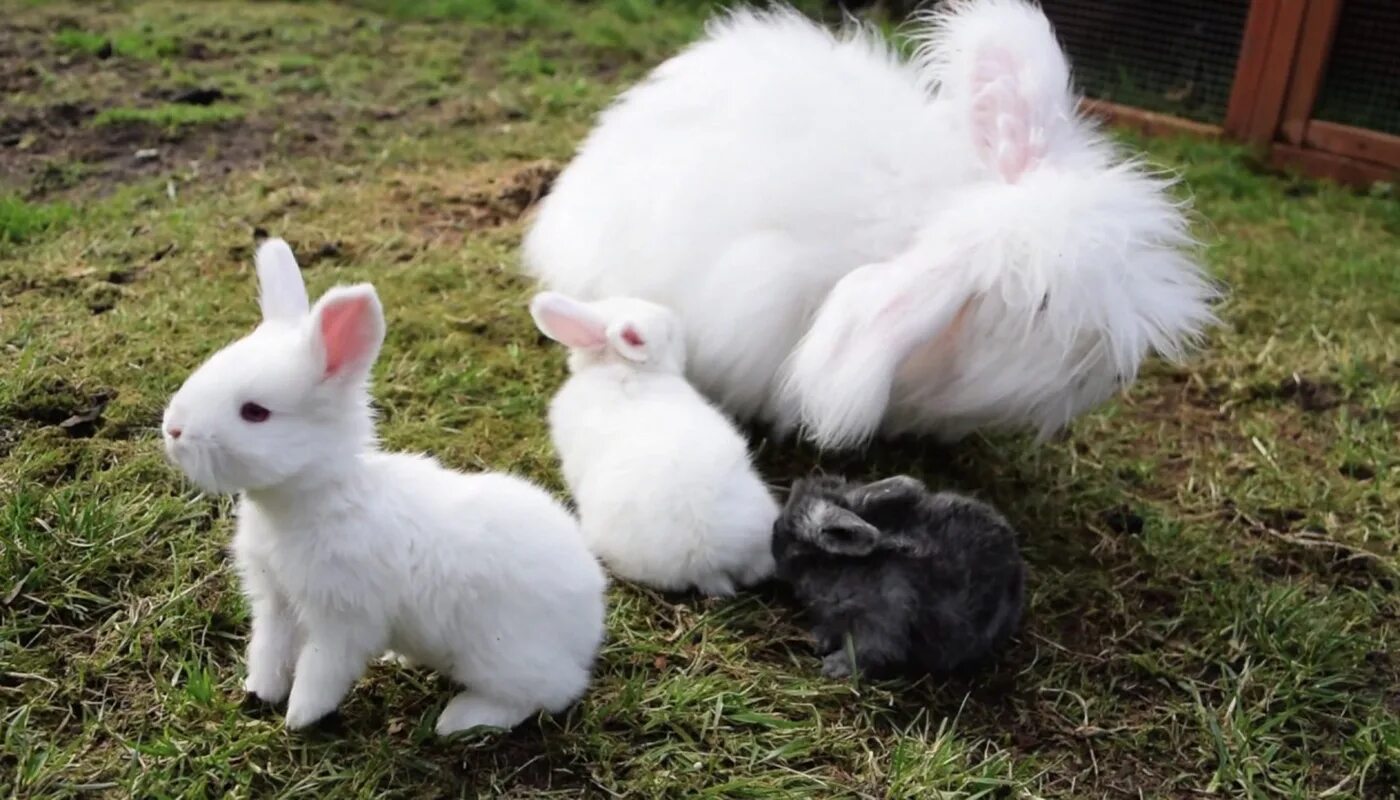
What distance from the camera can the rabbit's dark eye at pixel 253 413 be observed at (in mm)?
1560

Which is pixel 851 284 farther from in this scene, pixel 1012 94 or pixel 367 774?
pixel 367 774

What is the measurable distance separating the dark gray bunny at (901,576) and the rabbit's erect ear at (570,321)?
556mm

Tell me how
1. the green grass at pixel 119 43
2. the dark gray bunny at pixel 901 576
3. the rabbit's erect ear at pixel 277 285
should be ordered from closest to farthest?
the rabbit's erect ear at pixel 277 285
the dark gray bunny at pixel 901 576
the green grass at pixel 119 43

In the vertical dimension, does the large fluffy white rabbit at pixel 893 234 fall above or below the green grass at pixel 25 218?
above

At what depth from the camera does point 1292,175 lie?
5.10 meters

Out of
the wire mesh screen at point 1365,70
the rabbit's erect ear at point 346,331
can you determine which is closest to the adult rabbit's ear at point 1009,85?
the rabbit's erect ear at point 346,331

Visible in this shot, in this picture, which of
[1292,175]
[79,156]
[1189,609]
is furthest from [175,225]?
[1292,175]

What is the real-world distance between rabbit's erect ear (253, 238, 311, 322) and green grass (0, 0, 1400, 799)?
587mm

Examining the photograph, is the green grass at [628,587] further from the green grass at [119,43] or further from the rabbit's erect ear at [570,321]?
the green grass at [119,43]

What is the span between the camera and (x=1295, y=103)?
16.8ft

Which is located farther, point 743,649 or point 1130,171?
point 1130,171

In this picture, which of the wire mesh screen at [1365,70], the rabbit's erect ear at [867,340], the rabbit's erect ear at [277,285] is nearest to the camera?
the rabbit's erect ear at [277,285]

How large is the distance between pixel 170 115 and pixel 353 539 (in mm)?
3420

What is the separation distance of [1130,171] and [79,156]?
11.1ft
